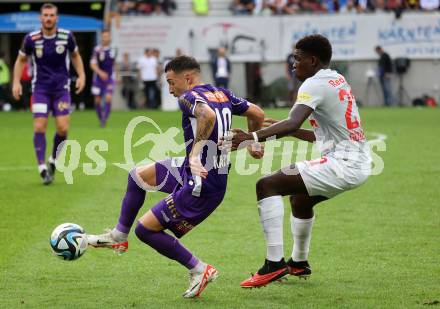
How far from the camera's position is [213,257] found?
8.97 metres

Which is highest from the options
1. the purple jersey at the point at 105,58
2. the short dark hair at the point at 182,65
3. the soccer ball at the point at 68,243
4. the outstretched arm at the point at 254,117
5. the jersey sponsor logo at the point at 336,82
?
the short dark hair at the point at 182,65

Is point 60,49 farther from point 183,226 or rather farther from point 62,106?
point 183,226

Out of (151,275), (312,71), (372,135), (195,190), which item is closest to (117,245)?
(151,275)

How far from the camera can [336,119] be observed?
7496 millimetres

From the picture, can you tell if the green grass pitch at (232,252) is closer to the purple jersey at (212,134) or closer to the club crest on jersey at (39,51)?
the purple jersey at (212,134)

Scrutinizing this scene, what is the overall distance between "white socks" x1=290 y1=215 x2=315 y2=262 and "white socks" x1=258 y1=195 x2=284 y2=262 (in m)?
0.52

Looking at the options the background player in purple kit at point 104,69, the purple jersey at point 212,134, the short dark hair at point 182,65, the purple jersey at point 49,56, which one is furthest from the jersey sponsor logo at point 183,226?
the background player in purple kit at point 104,69

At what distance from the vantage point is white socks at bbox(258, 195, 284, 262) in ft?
24.6

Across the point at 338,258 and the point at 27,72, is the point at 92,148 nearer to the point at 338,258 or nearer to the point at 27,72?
the point at 338,258

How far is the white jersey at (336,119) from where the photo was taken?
740 cm

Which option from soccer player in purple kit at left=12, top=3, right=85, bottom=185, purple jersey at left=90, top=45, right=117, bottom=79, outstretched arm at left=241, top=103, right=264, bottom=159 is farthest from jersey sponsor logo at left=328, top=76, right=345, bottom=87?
purple jersey at left=90, top=45, right=117, bottom=79

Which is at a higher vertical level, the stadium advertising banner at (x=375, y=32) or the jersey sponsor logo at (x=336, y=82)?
the jersey sponsor logo at (x=336, y=82)

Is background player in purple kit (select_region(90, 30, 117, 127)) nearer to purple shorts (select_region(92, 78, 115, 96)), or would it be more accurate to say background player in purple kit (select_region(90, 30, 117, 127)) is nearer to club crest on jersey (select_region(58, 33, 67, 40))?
purple shorts (select_region(92, 78, 115, 96))

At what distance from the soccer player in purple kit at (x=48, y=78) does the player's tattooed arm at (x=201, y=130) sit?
7310 millimetres
